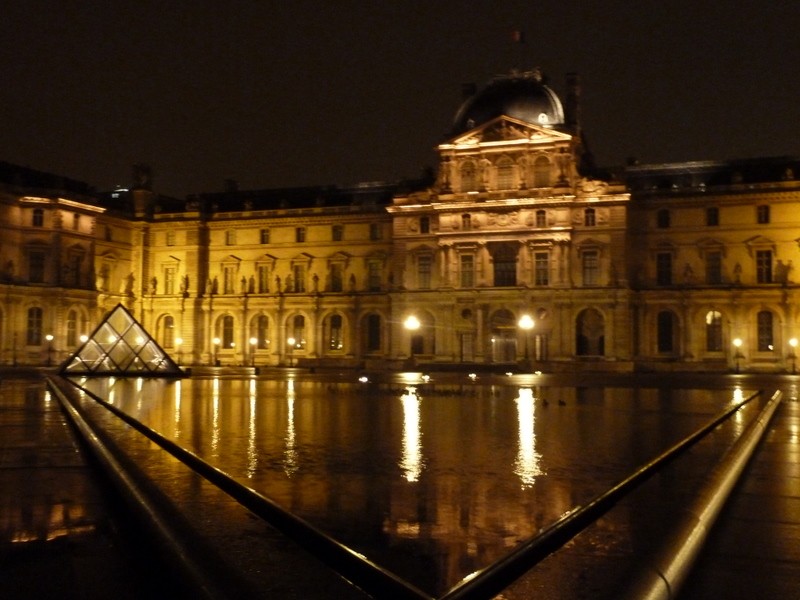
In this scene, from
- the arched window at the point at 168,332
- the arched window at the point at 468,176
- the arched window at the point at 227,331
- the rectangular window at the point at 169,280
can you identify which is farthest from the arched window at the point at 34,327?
the arched window at the point at 468,176

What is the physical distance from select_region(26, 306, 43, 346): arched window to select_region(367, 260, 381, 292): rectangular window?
25530 millimetres

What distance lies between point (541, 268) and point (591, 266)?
3577mm

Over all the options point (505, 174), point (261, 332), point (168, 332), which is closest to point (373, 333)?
point (261, 332)

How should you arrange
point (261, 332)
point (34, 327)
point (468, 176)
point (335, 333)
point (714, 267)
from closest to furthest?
point (714, 267), point (468, 176), point (34, 327), point (335, 333), point (261, 332)

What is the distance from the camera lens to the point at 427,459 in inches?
425

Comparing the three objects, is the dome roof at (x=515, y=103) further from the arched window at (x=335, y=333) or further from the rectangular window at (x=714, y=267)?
the arched window at (x=335, y=333)

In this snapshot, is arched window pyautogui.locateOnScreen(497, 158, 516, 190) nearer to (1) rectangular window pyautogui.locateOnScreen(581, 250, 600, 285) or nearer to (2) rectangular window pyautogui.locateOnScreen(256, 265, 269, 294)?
(1) rectangular window pyautogui.locateOnScreen(581, 250, 600, 285)

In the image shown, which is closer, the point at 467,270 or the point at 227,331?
the point at 467,270

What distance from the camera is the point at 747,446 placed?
37.7 ft

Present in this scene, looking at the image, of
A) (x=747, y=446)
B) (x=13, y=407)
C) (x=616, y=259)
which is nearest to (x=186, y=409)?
(x=13, y=407)

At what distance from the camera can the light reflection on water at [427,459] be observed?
6.36 meters

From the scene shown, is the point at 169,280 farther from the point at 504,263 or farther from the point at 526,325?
the point at 526,325

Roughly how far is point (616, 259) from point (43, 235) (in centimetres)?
4323

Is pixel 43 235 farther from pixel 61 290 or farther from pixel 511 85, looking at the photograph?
pixel 511 85
